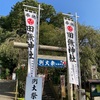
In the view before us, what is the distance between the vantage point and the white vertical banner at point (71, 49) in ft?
37.4

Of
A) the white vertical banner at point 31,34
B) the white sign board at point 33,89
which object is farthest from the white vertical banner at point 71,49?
the white sign board at point 33,89

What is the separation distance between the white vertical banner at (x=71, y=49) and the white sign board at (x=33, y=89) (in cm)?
299

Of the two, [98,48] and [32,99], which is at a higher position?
[98,48]

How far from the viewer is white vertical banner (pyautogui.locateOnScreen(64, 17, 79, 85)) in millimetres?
11406

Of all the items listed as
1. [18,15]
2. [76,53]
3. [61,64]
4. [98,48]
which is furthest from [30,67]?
[18,15]

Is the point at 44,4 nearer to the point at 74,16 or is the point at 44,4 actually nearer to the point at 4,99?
the point at 4,99

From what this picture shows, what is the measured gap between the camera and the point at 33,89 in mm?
8586

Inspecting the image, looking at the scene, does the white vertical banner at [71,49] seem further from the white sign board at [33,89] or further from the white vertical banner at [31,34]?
the white sign board at [33,89]

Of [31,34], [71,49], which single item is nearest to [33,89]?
[31,34]

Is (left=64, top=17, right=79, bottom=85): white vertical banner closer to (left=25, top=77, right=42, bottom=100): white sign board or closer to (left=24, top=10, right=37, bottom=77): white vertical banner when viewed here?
(left=24, top=10, right=37, bottom=77): white vertical banner

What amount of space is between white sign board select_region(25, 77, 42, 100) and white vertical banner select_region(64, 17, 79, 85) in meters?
2.99

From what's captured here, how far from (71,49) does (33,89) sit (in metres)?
3.93

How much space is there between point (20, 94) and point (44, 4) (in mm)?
24050

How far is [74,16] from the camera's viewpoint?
485 inches
